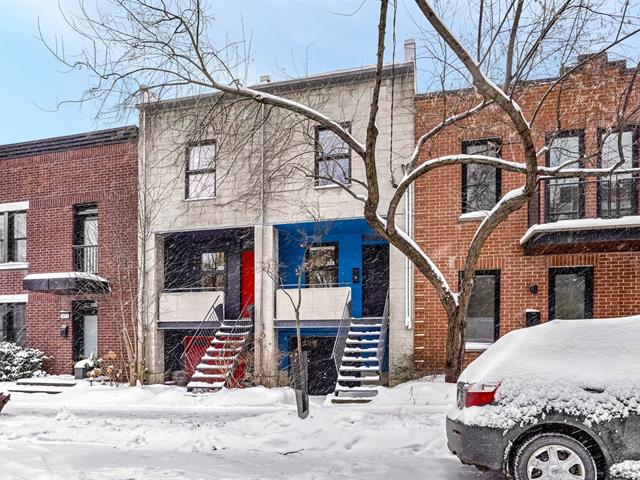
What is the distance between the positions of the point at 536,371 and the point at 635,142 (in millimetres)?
8673

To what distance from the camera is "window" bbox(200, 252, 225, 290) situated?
56.0 feet

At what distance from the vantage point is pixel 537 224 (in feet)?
38.2

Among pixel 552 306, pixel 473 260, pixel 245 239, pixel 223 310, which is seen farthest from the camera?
pixel 245 239

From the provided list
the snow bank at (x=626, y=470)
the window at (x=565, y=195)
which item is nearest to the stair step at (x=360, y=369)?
the window at (x=565, y=195)

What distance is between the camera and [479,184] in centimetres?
1327

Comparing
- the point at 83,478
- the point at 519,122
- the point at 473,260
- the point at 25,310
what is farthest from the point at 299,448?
the point at 25,310

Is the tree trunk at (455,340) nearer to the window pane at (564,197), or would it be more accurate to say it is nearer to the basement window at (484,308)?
the basement window at (484,308)

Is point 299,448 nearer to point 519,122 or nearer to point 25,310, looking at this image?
point 519,122

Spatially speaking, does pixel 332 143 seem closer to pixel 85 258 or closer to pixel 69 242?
pixel 85 258

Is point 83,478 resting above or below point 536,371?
below

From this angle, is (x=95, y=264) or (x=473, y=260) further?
(x=95, y=264)

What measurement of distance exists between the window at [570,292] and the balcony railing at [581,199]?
1357 mm

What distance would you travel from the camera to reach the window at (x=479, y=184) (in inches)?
519

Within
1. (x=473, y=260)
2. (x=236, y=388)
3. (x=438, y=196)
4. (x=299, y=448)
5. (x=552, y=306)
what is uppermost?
(x=438, y=196)
